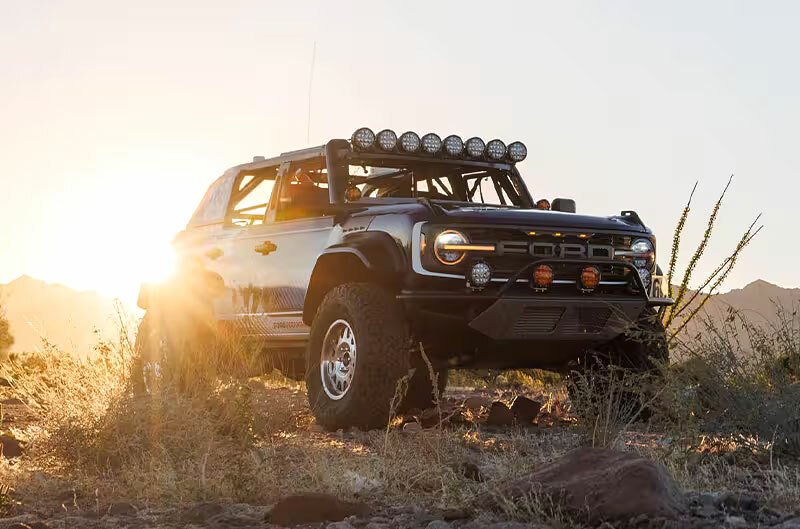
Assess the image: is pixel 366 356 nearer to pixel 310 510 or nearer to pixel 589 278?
pixel 589 278

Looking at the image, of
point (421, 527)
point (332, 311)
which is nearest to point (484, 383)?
point (332, 311)

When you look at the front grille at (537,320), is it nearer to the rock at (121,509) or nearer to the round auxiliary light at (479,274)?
the round auxiliary light at (479,274)

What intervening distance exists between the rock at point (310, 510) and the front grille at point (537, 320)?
3005mm

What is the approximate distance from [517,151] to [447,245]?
2.31m

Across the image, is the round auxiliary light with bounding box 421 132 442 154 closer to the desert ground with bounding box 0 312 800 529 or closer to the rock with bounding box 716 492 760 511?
the desert ground with bounding box 0 312 800 529

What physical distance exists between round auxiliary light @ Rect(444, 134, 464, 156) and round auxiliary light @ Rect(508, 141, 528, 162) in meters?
0.58

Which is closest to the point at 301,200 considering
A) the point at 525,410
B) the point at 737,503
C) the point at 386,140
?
the point at 386,140

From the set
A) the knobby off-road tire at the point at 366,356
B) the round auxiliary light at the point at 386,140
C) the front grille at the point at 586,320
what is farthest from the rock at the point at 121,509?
the round auxiliary light at the point at 386,140

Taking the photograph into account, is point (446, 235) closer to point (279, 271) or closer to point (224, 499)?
point (279, 271)

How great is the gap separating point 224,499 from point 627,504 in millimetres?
2061

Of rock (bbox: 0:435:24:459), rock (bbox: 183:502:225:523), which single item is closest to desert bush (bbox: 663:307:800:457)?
rock (bbox: 183:502:225:523)

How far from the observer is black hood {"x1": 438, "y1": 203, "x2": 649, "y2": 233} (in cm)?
779

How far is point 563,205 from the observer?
31.0 ft

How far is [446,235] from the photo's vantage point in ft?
25.3
